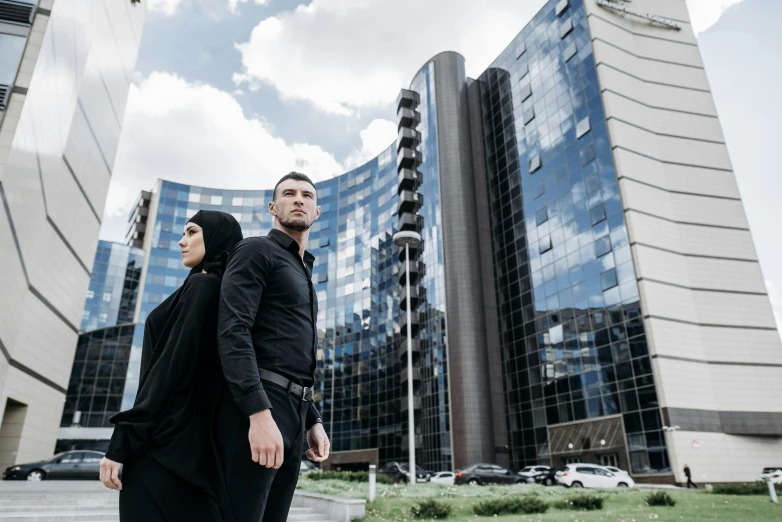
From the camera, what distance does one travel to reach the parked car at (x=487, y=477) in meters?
32.3

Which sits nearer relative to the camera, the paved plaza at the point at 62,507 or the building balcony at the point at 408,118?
the paved plaza at the point at 62,507

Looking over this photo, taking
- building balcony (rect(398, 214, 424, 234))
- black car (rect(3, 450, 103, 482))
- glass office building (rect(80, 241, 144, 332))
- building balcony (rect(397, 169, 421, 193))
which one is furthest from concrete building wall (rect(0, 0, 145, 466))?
glass office building (rect(80, 241, 144, 332))

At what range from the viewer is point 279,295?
284 centimetres

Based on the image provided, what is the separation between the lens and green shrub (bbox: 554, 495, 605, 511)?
521 inches

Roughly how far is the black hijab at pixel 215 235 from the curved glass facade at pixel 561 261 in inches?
1441

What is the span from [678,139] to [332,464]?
174 feet

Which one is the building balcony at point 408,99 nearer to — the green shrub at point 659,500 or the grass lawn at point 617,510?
the grass lawn at point 617,510

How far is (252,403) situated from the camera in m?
2.31

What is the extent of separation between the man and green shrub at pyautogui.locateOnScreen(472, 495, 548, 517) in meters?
10.3

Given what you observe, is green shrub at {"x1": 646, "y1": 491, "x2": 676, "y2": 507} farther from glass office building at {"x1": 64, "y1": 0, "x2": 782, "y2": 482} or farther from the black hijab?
glass office building at {"x1": 64, "y1": 0, "x2": 782, "y2": 482}

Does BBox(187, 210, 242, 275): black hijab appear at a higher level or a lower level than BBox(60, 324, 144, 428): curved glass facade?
lower

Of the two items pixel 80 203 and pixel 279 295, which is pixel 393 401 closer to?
pixel 80 203

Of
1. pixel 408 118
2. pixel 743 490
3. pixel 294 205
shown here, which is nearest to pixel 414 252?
pixel 408 118

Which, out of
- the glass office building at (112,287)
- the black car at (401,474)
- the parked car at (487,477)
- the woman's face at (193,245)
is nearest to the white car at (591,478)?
the parked car at (487,477)
